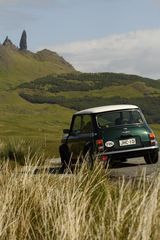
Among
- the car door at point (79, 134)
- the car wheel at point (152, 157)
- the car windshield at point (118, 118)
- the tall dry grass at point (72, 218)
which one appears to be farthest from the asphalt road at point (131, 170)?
the tall dry grass at point (72, 218)

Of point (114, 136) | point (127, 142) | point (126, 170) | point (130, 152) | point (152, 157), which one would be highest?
point (114, 136)

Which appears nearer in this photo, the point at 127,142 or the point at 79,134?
the point at 127,142

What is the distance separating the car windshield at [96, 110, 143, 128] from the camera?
633 inches

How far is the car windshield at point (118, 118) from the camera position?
1608cm

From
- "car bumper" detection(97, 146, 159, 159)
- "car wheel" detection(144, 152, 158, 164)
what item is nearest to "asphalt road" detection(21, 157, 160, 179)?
"car wheel" detection(144, 152, 158, 164)

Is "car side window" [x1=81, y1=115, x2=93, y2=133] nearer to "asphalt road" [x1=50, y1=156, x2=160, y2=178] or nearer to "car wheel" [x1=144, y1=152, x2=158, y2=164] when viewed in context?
"asphalt road" [x1=50, y1=156, x2=160, y2=178]

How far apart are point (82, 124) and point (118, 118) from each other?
1.19 meters

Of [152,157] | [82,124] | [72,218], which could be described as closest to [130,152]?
[152,157]

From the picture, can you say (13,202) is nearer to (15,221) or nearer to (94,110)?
(15,221)

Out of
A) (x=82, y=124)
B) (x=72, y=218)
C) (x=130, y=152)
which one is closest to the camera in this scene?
(x=72, y=218)

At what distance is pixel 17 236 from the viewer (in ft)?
17.1

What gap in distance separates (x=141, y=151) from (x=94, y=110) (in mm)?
1852

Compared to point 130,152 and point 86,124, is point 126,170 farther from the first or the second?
point 86,124

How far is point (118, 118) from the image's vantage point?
53.4 feet
